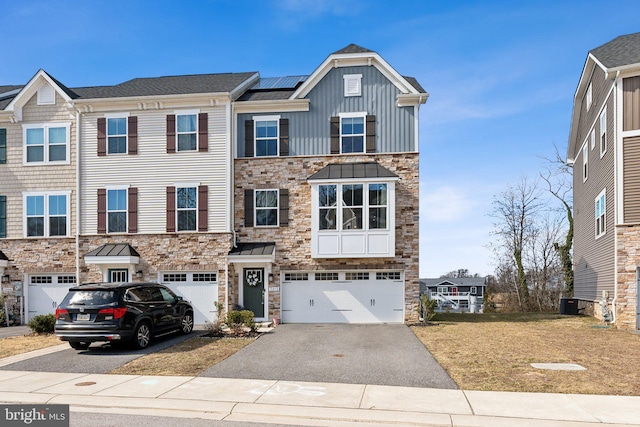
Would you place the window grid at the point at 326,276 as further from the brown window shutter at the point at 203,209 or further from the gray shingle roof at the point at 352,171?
the brown window shutter at the point at 203,209

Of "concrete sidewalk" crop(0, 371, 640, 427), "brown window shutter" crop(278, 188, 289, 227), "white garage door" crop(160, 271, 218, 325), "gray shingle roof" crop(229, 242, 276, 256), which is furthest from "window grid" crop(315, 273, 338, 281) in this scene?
"concrete sidewalk" crop(0, 371, 640, 427)

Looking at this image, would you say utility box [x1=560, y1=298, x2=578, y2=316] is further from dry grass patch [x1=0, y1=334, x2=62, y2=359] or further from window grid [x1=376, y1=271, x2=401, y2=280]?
dry grass patch [x1=0, y1=334, x2=62, y2=359]

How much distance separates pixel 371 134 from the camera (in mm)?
19453

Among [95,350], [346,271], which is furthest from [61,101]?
→ [346,271]

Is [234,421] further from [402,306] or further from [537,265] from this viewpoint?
[537,265]

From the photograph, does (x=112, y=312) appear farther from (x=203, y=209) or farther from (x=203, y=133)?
(x=203, y=133)

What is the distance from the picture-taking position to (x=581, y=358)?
1131cm

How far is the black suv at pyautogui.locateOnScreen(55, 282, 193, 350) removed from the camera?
474 inches

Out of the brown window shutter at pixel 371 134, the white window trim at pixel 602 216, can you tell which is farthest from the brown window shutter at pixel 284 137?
the white window trim at pixel 602 216

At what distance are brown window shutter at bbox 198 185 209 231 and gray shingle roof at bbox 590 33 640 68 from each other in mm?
15186

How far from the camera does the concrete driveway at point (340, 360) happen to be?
9547 millimetres

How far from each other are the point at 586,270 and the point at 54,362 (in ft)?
71.5

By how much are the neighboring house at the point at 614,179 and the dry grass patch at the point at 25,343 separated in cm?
1794

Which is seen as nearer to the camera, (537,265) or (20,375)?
(20,375)
